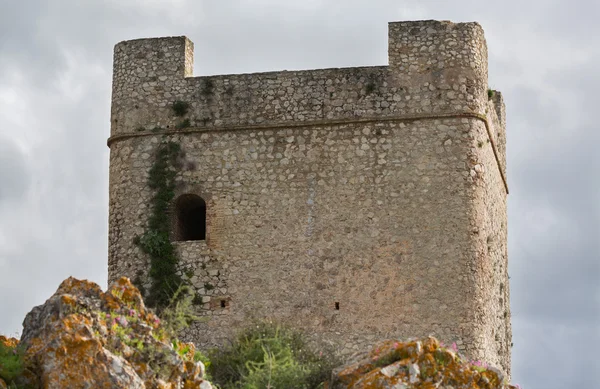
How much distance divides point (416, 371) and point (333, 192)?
6.75 meters

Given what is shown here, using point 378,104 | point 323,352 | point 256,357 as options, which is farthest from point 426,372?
point 378,104

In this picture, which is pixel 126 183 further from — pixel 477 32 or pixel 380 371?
pixel 380 371

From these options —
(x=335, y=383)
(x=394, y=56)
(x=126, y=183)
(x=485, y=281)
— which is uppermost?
(x=394, y=56)

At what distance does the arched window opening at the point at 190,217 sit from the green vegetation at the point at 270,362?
9.02ft

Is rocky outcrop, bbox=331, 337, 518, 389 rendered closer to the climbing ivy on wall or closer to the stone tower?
the stone tower

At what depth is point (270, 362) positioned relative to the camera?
17.6 meters

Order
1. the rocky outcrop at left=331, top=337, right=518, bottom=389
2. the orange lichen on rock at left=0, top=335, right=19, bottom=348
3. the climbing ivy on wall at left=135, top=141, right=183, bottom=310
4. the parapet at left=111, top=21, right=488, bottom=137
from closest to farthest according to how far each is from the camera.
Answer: the rocky outcrop at left=331, top=337, right=518, bottom=389, the orange lichen on rock at left=0, top=335, right=19, bottom=348, the climbing ivy on wall at left=135, top=141, right=183, bottom=310, the parapet at left=111, top=21, right=488, bottom=137

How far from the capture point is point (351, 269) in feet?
73.5

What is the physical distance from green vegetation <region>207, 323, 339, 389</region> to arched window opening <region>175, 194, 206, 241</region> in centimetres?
275

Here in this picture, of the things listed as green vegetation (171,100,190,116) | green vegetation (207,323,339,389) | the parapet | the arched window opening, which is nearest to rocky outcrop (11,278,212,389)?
green vegetation (207,323,339,389)

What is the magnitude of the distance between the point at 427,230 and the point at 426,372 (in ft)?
20.3

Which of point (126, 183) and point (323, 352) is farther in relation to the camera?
point (126, 183)

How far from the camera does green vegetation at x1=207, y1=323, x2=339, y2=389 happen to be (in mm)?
17734

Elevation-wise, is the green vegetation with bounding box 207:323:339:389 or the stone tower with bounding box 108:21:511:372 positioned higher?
the stone tower with bounding box 108:21:511:372
